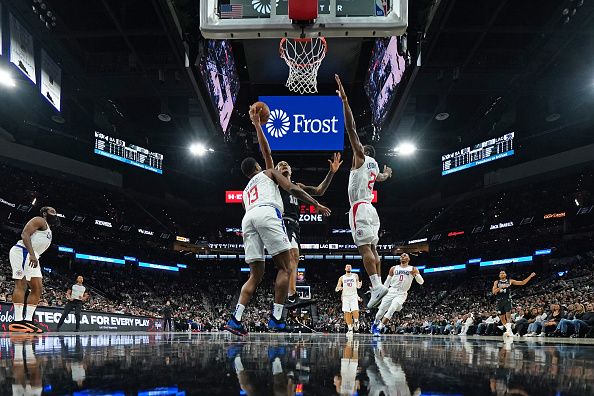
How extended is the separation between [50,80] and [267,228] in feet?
35.1

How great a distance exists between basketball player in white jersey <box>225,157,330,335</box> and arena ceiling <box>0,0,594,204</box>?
22.9 ft

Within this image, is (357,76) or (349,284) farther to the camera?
(357,76)

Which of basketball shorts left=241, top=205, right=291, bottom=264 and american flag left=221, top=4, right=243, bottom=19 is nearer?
basketball shorts left=241, top=205, right=291, bottom=264

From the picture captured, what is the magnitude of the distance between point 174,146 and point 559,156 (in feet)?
61.2

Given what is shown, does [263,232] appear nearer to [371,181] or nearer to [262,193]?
[262,193]

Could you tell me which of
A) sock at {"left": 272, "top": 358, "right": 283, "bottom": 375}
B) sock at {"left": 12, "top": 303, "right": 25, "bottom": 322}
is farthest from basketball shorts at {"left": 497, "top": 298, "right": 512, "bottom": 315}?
sock at {"left": 272, "top": 358, "right": 283, "bottom": 375}

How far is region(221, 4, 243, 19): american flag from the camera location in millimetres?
5586

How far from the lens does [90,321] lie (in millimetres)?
14492

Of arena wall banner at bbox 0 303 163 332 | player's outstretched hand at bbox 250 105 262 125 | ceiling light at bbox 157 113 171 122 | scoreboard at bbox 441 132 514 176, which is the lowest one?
arena wall banner at bbox 0 303 163 332

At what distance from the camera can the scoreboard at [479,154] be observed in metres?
20.9

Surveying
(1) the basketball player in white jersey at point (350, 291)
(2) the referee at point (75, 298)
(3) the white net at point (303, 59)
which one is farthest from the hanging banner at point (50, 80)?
(1) the basketball player in white jersey at point (350, 291)

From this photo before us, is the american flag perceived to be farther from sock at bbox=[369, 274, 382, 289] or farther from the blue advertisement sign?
the blue advertisement sign

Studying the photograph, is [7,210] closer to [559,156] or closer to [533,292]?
[533,292]

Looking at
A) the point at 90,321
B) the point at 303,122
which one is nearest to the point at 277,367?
the point at 303,122
